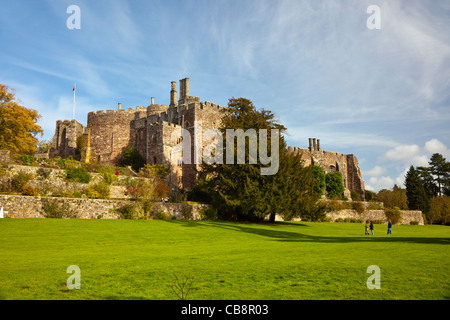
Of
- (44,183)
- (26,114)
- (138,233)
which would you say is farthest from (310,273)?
(26,114)

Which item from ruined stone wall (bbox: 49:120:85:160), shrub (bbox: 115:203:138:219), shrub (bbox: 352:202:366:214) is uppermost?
ruined stone wall (bbox: 49:120:85:160)

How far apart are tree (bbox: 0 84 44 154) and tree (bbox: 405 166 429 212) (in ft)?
187

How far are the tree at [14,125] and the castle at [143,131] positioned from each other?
631 inches

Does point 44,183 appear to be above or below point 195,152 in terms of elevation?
below

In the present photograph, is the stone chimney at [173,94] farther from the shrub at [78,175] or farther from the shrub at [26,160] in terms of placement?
the shrub at [26,160]

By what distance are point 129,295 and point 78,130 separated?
5939 centimetres

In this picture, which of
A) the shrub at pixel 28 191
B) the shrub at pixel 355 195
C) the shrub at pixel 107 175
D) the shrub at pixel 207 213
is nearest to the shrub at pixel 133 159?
the shrub at pixel 107 175

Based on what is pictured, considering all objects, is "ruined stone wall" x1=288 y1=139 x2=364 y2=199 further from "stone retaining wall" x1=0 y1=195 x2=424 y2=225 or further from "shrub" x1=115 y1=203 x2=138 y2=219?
"shrub" x1=115 y1=203 x2=138 y2=219

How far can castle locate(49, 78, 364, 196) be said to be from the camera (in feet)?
158

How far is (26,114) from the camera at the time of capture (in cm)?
3528

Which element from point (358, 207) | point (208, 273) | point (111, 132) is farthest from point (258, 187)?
point (111, 132)

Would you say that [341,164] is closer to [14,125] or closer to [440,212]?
[440,212]

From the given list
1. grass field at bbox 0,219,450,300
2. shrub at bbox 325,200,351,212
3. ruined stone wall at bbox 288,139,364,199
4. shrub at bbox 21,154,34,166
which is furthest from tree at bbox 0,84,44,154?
ruined stone wall at bbox 288,139,364,199

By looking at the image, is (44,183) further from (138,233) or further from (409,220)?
(409,220)
